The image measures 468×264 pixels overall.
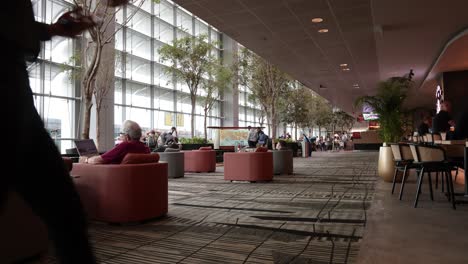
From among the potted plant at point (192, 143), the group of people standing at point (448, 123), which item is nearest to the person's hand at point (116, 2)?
the group of people standing at point (448, 123)

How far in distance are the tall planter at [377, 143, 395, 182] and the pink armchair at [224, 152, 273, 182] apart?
2187 millimetres

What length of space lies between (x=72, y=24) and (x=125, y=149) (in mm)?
3714

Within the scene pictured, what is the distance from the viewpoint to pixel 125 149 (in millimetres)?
4137

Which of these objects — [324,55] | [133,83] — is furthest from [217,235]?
[133,83]

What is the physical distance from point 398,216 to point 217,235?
2.05 metres

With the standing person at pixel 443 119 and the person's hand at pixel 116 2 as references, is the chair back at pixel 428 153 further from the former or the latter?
the person's hand at pixel 116 2

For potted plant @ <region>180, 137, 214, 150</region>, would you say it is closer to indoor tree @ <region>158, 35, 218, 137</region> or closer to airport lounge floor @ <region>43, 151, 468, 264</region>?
indoor tree @ <region>158, 35, 218, 137</region>

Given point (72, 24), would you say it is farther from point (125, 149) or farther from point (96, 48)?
point (96, 48)

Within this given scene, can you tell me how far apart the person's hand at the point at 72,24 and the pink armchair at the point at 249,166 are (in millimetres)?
6915

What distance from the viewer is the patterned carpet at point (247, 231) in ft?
9.00

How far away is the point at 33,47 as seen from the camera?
57 cm

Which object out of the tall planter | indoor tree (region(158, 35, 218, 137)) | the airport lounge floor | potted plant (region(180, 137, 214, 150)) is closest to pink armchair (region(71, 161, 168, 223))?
the airport lounge floor

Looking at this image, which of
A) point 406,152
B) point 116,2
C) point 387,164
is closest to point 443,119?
point 387,164

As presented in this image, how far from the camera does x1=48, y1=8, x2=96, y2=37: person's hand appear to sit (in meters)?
0.56
